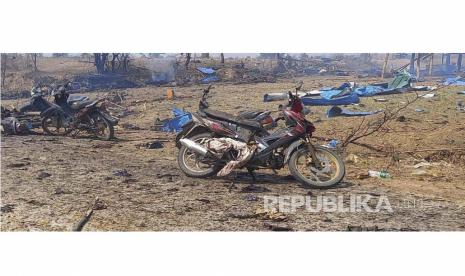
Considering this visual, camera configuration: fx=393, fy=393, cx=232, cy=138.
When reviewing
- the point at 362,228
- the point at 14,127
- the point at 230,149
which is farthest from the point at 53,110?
the point at 362,228

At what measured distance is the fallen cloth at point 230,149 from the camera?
19.2ft

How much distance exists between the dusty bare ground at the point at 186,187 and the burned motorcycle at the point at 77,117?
32 cm

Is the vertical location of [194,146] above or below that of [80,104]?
below

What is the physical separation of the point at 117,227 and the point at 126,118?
8.17m

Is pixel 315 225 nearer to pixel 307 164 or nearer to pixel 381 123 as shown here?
pixel 307 164

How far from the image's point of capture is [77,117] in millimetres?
9430

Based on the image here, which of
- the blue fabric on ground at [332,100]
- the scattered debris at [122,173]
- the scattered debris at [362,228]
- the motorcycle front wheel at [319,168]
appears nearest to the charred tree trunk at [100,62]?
the blue fabric on ground at [332,100]

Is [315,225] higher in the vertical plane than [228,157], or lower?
lower

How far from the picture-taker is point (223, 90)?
16.6 metres

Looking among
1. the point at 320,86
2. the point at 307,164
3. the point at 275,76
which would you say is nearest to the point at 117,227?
the point at 307,164

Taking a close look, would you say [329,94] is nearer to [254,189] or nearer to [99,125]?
[99,125]

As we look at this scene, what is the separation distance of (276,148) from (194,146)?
127cm

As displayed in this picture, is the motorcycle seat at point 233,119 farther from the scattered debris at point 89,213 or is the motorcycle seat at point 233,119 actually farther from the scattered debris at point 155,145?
the scattered debris at point 155,145

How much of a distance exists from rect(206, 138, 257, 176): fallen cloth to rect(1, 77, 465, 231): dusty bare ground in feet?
0.91
